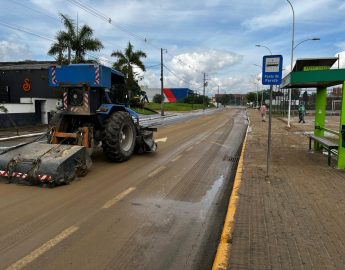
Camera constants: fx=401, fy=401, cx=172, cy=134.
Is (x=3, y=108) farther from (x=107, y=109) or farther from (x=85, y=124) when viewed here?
(x=107, y=109)

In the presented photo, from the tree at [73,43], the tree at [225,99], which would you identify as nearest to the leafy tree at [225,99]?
the tree at [225,99]

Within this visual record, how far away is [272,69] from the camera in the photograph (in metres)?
9.41

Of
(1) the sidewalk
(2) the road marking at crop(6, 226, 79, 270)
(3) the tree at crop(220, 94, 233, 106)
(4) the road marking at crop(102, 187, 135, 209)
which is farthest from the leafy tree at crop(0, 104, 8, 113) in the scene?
(3) the tree at crop(220, 94, 233, 106)

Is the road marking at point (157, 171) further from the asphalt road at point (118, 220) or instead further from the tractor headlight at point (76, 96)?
the tractor headlight at point (76, 96)

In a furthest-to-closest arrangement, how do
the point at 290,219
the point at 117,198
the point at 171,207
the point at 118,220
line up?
the point at 117,198 < the point at 171,207 < the point at 118,220 < the point at 290,219

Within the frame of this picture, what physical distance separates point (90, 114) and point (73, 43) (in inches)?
896

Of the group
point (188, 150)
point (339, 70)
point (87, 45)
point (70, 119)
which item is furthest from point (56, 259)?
point (87, 45)

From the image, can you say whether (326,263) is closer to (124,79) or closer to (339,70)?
(339,70)

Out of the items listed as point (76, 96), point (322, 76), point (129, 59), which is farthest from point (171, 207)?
point (129, 59)

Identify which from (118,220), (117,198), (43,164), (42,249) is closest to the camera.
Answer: (42,249)

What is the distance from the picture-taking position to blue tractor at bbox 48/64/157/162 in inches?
431

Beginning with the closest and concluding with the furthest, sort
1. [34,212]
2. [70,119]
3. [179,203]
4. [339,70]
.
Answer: [34,212]
[179,203]
[339,70]
[70,119]

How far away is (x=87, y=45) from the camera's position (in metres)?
32.6

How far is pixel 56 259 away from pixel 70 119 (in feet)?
23.8
